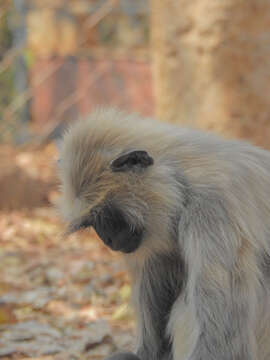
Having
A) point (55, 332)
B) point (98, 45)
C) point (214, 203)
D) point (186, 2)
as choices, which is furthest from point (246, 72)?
point (98, 45)

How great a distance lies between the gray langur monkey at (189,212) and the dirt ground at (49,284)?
0.46 metres

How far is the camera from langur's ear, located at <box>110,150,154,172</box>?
11.1 ft

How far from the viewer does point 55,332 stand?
16.5 ft

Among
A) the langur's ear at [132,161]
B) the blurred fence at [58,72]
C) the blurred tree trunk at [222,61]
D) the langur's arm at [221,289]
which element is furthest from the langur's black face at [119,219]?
the blurred fence at [58,72]

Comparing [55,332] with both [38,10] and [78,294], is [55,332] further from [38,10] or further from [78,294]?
[38,10]

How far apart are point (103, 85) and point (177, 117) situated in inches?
155

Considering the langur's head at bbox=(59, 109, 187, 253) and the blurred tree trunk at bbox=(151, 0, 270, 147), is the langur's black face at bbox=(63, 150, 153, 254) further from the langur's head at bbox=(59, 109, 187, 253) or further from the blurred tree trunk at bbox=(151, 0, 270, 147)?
the blurred tree trunk at bbox=(151, 0, 270, 147)

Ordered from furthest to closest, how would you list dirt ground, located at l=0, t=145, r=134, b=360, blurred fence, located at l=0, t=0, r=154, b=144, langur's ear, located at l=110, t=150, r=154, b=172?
blurred fence, located at l=0, t=0, r=154, b=144, dirt ground, located at l=0, t=145, r=134, b=360, langur's ear, located at l=110, t=150, r=154, b=172

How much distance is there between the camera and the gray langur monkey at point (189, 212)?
3.25 m

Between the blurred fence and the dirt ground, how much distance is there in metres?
1.03

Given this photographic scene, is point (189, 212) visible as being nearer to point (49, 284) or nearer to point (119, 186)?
point (119, 186)

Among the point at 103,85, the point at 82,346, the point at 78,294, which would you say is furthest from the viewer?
the point at 103,85

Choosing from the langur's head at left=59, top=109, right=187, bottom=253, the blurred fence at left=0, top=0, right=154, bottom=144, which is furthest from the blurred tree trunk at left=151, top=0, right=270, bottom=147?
the blurred fence at left=0, top=0, right=154, bottom=144

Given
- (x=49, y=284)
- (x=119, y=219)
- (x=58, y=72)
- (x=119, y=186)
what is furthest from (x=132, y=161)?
(x=58, y=72)
